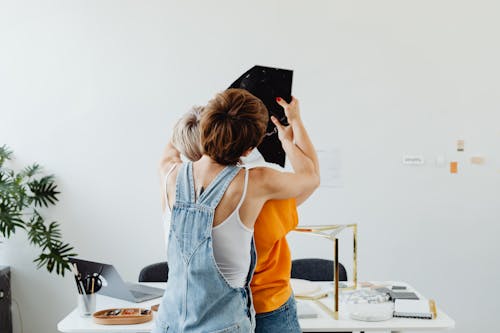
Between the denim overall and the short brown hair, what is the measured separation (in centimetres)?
8

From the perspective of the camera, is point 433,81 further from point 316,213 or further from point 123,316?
point 123,316

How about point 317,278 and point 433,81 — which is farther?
point 433,81

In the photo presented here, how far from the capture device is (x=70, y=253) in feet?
13.1

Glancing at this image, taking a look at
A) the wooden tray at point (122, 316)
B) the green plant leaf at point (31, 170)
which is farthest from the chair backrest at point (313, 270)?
the green plant leaf at point (31, 170)

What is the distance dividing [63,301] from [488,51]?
3153 millimetres

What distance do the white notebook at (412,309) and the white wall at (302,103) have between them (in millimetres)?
1459

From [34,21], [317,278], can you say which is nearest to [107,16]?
[34,21]

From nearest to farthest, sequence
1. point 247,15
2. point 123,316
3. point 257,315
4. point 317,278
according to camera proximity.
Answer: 1. point 257,315
2. point 123,316
3. point 317,278
4. point 247,15

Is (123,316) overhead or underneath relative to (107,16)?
underneath

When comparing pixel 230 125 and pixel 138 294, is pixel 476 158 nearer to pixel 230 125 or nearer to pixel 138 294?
pixel 138 294

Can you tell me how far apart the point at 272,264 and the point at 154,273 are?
54.0 inches

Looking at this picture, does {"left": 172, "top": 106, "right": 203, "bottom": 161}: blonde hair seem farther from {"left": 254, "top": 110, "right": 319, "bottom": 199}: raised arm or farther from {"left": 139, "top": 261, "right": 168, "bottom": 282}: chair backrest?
{"left": 139, "top": 261, "right": 168, "bottom": 282}: chair backrest

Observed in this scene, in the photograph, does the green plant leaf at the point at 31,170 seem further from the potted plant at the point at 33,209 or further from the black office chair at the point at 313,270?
the black office chair at the point at 313,270

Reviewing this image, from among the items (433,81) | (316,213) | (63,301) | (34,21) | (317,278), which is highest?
(34,21)
